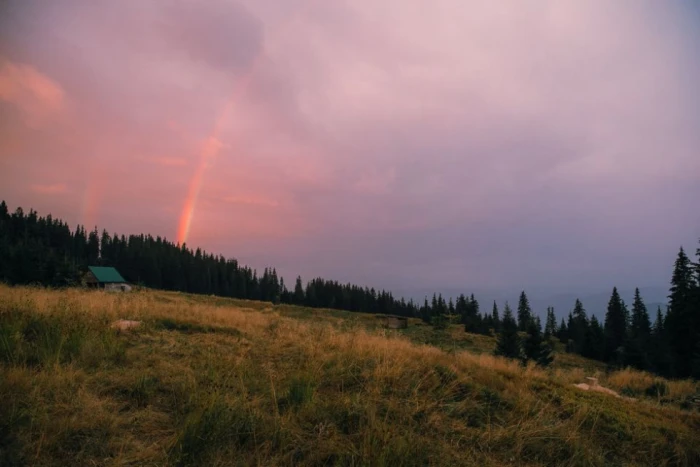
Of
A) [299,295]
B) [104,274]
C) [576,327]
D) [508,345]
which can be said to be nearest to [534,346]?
[508,345]

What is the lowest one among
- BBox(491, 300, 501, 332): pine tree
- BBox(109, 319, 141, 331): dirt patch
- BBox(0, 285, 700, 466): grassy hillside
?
BBox(491, 300, 501, 332): pine tree

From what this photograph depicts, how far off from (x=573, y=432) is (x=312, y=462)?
3152 mm

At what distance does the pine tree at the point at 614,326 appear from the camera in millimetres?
47594

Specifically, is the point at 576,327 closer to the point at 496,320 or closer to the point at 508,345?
the point at 496,320

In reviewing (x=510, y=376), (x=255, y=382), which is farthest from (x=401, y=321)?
(x=255, y=382)

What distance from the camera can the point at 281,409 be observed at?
14.0 feet

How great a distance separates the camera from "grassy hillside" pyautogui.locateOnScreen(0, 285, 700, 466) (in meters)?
3.36

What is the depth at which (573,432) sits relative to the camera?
4.32m

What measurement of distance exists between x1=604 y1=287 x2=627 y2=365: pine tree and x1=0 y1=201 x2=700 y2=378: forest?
0.54ft

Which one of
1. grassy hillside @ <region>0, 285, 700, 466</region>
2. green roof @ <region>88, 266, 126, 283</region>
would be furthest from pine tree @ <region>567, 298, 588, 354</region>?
green roof @ <region>88, 266, 126, 283</region>

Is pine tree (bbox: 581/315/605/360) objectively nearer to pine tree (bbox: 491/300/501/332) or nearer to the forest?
the forest

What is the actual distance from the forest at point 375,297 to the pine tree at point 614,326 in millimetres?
164

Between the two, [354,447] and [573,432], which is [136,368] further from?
[573,432]

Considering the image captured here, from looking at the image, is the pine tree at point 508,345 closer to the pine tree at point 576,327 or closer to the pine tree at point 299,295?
the pine tree at point 576,327
